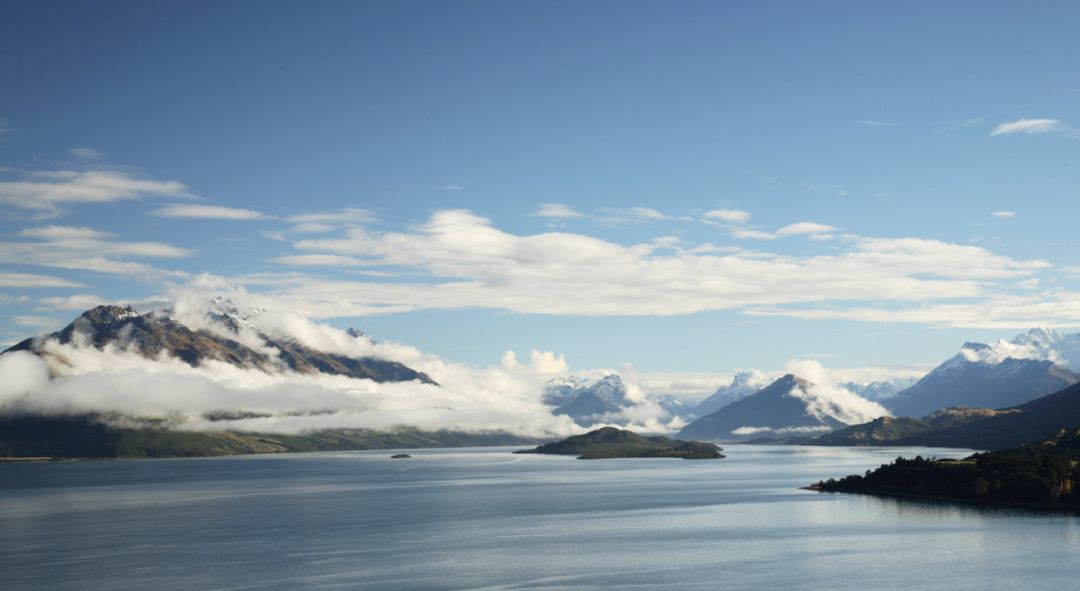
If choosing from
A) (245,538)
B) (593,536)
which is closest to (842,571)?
(593,536)

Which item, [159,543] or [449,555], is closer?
[449,555]

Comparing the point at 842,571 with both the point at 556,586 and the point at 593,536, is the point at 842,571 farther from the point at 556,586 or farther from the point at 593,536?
the point at 593,536

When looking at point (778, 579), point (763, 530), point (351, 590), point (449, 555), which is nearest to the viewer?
point (351, 590)

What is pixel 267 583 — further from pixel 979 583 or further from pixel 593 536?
pixel 979 583

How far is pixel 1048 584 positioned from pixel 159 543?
14263cm

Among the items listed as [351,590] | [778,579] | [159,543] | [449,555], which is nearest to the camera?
[351,590]

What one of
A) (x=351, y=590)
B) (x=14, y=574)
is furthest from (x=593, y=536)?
(x=14, y=574)

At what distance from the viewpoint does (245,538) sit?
182m

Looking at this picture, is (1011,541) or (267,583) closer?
(267,583)

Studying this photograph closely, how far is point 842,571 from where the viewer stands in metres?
139

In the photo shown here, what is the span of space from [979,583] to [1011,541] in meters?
45.4

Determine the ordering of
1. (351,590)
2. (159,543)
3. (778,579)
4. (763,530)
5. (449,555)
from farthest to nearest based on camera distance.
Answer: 1. (763,530)
2. (159,543)
3. (449,555)
4. (778,579)
5. (351,590)

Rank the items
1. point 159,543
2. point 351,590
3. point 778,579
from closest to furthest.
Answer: point 351,590 < point 778,579 < point 159,543

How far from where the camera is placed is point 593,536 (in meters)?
185
